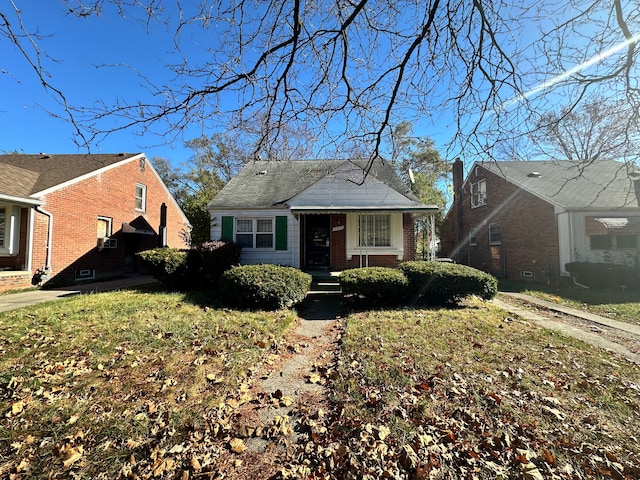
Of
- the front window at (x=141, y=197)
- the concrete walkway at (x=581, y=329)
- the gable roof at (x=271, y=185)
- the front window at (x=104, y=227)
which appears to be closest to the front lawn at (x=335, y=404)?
the concrete walkway at (x=581, y=329)

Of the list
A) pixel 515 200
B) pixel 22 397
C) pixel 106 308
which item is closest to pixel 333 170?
pixel 22 397

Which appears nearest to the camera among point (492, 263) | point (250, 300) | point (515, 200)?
point (250, 300)

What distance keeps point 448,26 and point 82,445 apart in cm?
604

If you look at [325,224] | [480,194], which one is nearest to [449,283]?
[325,224]

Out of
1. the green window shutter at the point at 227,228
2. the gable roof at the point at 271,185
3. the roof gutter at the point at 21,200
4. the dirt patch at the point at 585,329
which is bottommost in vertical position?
the dirt patch at the point at 585,329

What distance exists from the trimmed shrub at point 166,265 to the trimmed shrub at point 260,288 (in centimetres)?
260

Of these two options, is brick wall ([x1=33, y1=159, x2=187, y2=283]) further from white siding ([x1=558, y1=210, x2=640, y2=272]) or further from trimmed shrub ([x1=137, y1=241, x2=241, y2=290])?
white siding ([x1=558, y1=210, x2=640, y2=272])

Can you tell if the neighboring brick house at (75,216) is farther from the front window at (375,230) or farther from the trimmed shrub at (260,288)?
the front window at (375,230)

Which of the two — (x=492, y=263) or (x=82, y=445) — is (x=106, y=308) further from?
(x=492, y=263)

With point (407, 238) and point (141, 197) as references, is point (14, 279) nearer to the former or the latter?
point (141, 197)

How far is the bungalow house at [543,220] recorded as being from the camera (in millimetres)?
12477

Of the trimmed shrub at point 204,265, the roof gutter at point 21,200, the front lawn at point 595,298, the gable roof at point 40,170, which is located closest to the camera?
the front lawn at point 595,298

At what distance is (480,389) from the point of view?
355cm

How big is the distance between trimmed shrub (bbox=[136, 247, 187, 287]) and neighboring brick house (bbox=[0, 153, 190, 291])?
305cm
